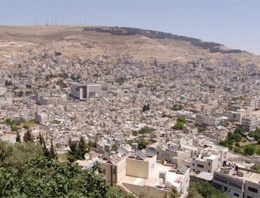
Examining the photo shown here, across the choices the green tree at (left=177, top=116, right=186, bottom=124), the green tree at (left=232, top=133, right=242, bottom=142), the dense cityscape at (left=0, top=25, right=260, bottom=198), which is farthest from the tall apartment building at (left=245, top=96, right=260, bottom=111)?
the green tree at (left=232, top=133, right=242, bottom=142)

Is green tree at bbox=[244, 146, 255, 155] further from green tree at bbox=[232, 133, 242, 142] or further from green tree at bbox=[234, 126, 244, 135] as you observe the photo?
green tree at bbox=[234, 126, 244, 135]

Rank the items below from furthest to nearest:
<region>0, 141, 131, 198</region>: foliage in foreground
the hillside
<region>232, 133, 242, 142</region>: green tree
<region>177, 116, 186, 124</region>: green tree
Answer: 1. the hillside
2. <region>177, 116, 186, 124</region>: green tree
3. <region>232, 133, 242, 142</region>: green tree
4. <region>0, 141, 131, 198</region>: foliage in foreground

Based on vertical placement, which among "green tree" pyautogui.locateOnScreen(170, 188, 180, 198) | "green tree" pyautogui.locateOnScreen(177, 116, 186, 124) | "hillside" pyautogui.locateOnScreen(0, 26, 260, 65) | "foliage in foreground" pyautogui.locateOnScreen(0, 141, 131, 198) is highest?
"hillside" pyautogui.locateOnScreen(0, 26, 260, 65)

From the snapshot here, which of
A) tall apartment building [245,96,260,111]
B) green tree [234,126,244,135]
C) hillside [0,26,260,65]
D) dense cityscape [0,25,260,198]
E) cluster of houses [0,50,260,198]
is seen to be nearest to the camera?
cluster of houses [0,50,260,198]

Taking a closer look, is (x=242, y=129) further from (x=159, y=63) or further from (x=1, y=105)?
(x=159, y=63)

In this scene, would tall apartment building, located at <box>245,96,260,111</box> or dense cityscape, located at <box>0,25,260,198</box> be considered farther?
tall apartment building, located at <box>245,96,260,111</box>

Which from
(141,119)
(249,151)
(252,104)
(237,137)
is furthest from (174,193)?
(252,104)

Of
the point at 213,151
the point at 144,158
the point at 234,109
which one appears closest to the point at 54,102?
the point at 234,109

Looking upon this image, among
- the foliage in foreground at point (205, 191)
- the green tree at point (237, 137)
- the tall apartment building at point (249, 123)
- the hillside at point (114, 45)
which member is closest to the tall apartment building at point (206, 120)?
the tall apartment building at point (249, 123)

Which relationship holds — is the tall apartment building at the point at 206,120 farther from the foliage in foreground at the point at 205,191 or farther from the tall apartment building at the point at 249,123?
the foliage in foreground at the point at 205,191
